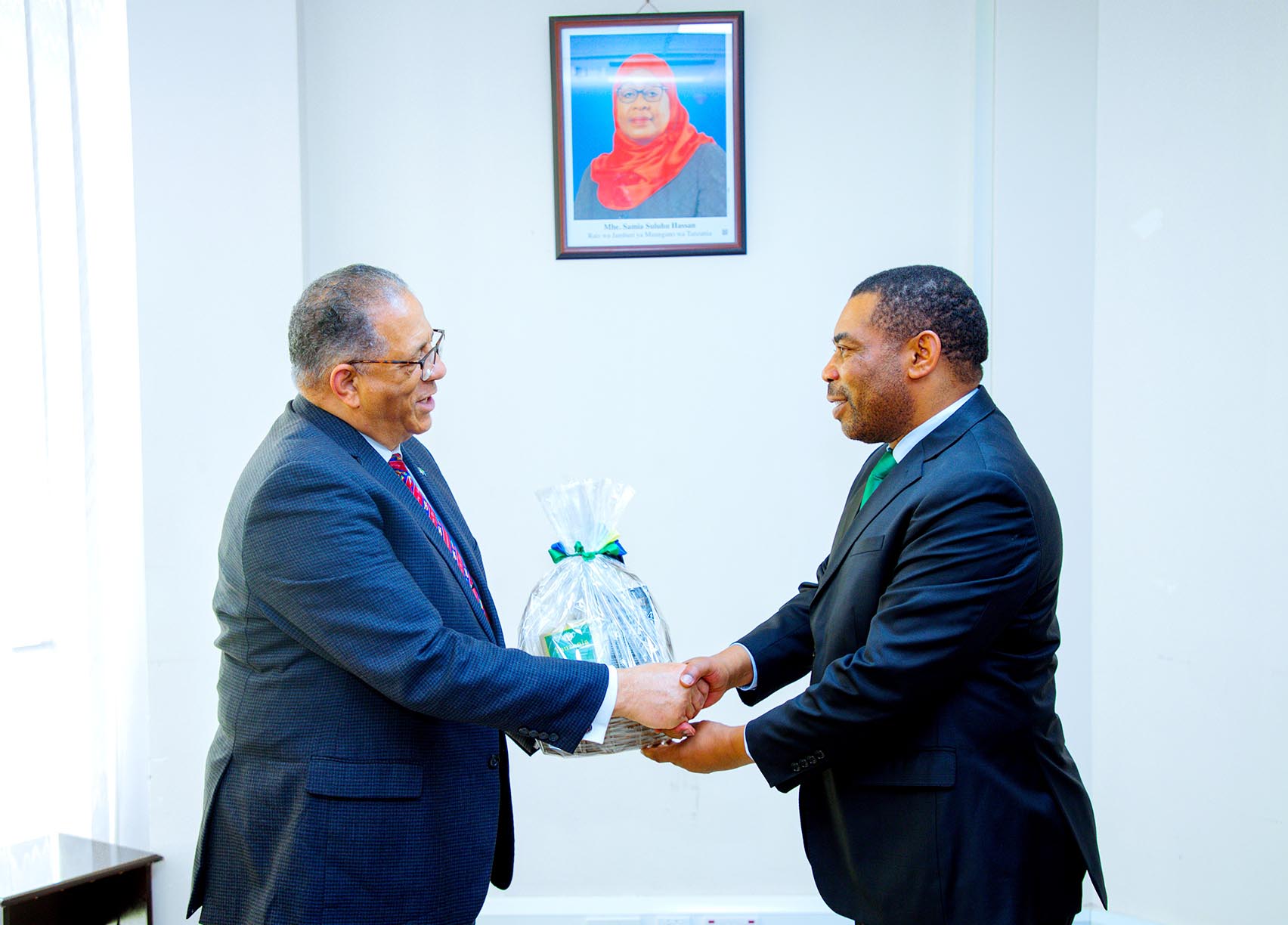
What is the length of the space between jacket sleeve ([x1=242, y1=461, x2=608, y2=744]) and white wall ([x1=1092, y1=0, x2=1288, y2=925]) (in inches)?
75.0

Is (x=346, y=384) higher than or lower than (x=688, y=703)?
higher

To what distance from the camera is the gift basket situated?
1811 millimetres

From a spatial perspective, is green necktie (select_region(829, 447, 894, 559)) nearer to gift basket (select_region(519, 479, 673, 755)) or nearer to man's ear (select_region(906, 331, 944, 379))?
man's ear (select_region(906, 331, 944, 379))

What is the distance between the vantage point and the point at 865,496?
197cm

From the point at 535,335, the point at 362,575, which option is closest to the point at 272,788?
the point at 362,575

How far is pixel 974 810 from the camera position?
1.60 m

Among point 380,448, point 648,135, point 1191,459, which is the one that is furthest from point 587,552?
point 1191,459

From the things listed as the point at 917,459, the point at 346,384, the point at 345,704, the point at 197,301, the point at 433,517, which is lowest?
the point at 345,704

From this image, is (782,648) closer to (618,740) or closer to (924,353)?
(618,740)

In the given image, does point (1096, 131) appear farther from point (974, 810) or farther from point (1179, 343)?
point (974, 810)

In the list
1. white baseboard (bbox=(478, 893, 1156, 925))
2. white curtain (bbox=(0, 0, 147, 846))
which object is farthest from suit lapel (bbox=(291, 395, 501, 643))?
white baseboard (bbox=(478, 893, 1156, 925))

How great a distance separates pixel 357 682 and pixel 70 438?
1247mm

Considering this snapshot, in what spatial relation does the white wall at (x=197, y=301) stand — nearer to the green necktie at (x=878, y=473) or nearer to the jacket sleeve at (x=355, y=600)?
the jacket sleeve at (x=355, y=600)

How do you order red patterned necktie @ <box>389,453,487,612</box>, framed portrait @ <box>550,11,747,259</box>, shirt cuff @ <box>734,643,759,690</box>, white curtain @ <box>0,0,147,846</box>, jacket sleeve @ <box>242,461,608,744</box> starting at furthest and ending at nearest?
1. framed portrait @ <box>550,11,747,259</box>
2. white curtain @ <box>0,0,147,846</box>
3. shirt cuff @ <box>734,643,759,690</box>
4. red patterned necktie @ <box>389,453,487,612</box>
5. jacket sleeve @ <box>242,461,608,744</box>
